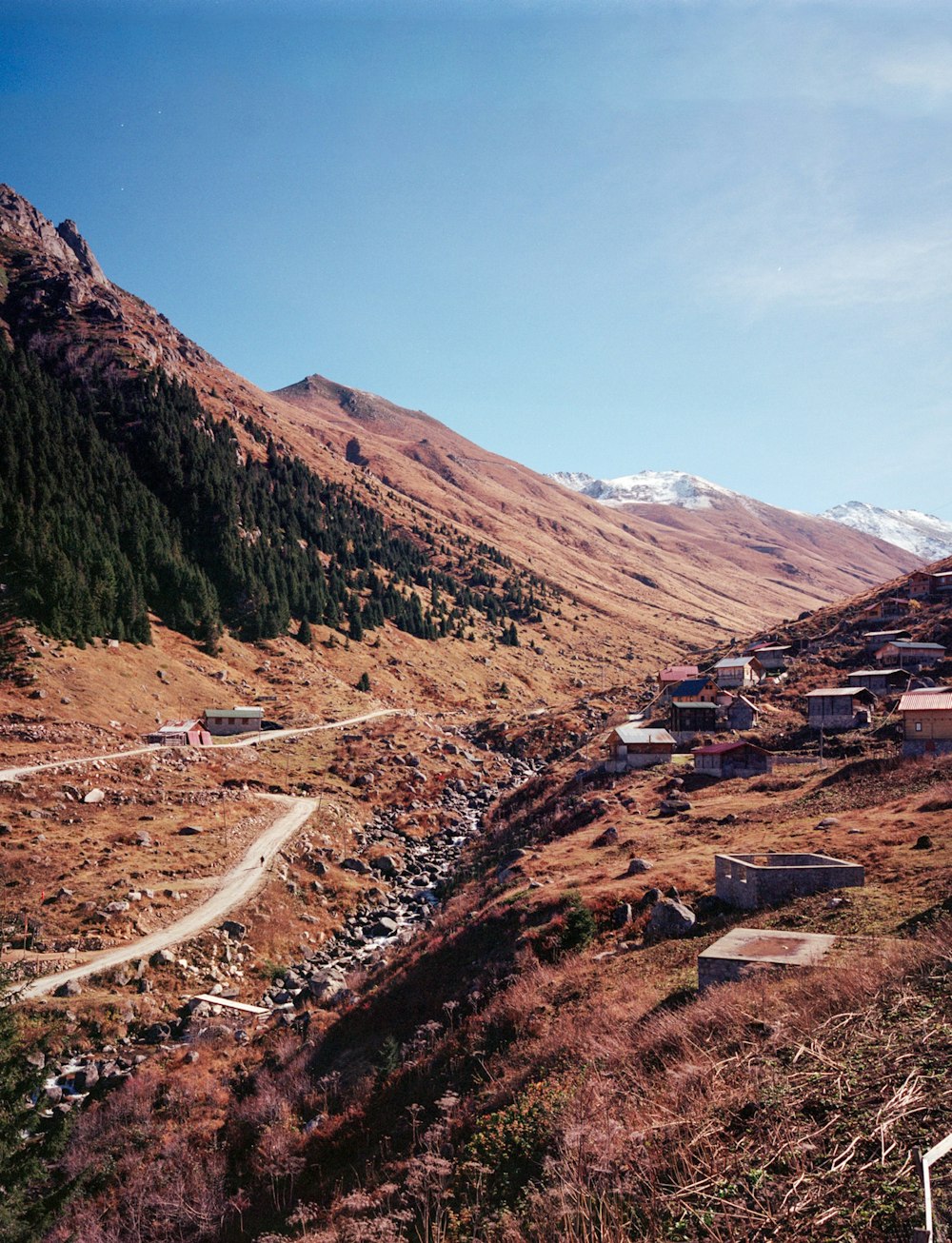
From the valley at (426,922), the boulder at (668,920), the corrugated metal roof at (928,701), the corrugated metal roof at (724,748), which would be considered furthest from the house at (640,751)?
the boulder at (668,920)

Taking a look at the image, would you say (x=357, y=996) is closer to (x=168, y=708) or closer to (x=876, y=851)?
(x=876, y=851)

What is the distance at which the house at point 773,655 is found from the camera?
90.7 metres

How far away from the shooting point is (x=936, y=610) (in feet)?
303

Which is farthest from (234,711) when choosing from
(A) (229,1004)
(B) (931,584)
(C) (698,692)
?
(B) (931,584)

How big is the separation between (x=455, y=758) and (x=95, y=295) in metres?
173

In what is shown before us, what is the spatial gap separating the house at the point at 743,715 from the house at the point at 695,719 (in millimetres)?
1683

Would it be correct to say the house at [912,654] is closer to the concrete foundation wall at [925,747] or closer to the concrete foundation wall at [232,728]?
the concrete foundation wall at [925,747]

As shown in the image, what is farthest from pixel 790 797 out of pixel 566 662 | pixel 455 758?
Result: pixel 566 662

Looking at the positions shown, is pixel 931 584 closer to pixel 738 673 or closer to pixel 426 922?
pixel 738 673

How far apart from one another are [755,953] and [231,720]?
74.3m

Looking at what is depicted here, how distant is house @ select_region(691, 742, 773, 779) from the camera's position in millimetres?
52062

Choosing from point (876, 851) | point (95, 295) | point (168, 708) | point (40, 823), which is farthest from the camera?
point (95, 295)

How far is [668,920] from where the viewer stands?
75.5 feet

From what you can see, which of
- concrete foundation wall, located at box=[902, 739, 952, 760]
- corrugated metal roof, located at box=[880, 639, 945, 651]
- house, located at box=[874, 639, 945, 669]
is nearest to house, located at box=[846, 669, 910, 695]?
house, located at box=[874, 639, 945, 669]
